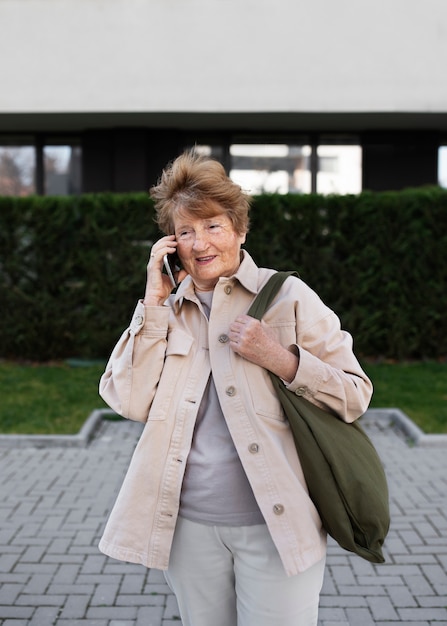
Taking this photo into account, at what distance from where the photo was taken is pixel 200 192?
2.17 m

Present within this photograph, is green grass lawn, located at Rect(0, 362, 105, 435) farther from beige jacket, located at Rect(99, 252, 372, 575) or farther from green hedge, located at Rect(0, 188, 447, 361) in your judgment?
beige jacket, located at Rect(99, 252, 372, 575)

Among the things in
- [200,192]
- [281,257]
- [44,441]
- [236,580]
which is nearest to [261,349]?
[200,192]

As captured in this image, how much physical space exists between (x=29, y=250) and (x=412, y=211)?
5207 mm

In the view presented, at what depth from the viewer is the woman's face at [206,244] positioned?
2.21 metres

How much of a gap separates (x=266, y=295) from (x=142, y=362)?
406mm

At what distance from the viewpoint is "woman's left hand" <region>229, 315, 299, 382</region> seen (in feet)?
6.68

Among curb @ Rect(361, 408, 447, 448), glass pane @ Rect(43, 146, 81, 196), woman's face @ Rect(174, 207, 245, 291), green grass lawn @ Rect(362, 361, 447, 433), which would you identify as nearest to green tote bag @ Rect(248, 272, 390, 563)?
woman's face @ Rect(174, 207, 245, 291)

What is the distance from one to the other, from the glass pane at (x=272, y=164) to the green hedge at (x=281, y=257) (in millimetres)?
4473

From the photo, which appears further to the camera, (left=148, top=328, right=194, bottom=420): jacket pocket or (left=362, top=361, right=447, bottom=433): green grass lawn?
(left=362, top=361, right=447, bottom=433): green grass lawn

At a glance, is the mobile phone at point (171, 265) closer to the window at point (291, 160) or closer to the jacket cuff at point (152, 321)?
A: the jacket cuff at point (152, 321)

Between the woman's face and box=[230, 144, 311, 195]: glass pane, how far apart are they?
12.3m

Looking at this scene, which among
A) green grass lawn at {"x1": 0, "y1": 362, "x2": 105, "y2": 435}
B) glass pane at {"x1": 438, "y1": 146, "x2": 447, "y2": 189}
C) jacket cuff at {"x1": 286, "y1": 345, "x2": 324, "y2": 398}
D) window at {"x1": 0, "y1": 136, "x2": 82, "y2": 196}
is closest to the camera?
jacket cuff at {"x1": 286, "y1": 345, "x2": 324, "y2": 398}

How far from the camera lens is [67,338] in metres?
10.3
